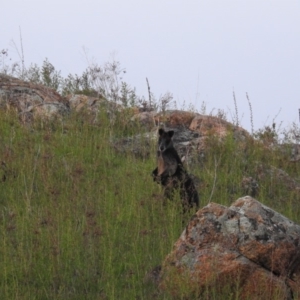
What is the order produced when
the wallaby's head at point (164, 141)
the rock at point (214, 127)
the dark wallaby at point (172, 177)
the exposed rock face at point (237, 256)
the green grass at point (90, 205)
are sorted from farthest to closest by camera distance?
1. the rock at point (214, 127)
2. the wallaby's head at point (164, 141)
3. the dark wallaby at point (172, 177)
4. the green grass at point (90, 205)
5. the exposed rock face at point (237, 256)

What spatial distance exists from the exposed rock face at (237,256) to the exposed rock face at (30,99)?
16.0 feet

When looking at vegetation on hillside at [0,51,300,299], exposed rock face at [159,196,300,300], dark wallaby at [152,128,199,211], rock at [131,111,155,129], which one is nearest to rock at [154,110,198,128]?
rock at [131,111,155,129]

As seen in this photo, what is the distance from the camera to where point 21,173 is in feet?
23.4

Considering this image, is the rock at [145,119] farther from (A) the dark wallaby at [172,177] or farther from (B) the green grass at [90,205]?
(A) the dark wallaby at [172,177]

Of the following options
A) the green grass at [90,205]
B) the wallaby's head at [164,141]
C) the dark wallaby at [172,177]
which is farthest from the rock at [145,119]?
the dark wallaby at [172,177]

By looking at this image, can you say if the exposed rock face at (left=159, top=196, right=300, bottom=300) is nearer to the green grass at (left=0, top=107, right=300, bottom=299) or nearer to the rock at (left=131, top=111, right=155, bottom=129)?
the green grass at (left=0, top=107, right=300, bottom=299)

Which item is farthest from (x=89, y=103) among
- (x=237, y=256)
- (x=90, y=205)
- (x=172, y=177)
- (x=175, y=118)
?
(x=237, y=256)

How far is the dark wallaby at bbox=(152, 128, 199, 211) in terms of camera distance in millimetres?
6438

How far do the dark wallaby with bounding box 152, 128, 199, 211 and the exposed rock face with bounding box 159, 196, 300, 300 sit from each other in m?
1.14

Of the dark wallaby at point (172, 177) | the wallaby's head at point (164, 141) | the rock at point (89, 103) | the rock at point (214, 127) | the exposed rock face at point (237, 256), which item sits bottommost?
the exposed rock face at point (237, 256)

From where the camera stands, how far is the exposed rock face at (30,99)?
985 cm

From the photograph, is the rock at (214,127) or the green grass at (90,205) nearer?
the green grass at (90,205)

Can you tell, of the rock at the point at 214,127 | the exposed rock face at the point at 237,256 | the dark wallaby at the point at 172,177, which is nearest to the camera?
the exposed rock face at the point at 237,256

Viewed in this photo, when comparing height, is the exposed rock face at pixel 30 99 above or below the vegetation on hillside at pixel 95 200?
above
